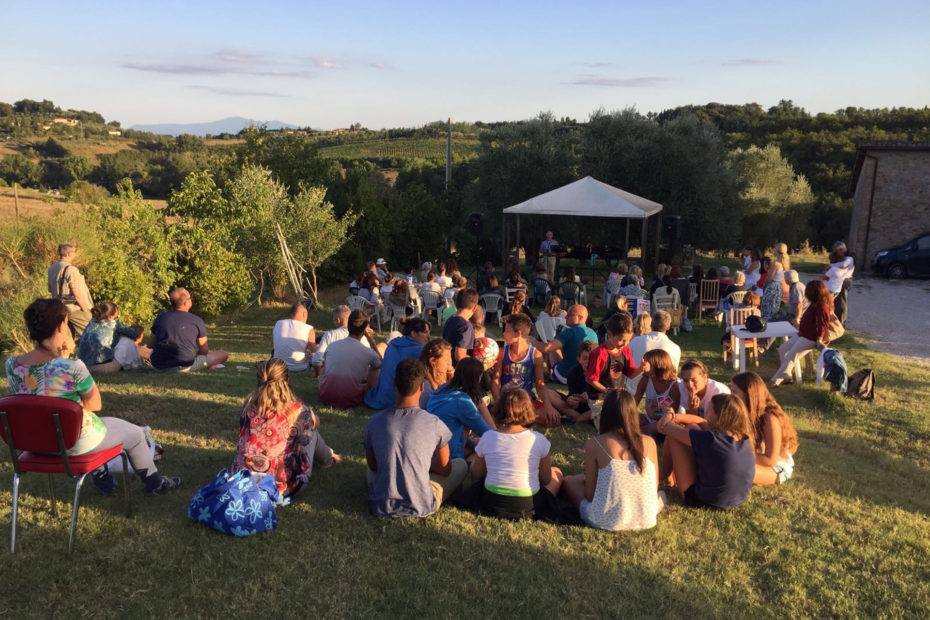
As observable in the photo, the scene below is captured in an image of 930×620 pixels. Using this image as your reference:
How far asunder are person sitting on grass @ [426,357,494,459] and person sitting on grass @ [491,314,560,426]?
123 centimetres

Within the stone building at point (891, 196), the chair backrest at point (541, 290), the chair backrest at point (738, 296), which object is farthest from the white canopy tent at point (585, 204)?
the stone building at point (891, 196)

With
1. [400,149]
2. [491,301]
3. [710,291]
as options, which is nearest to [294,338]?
[491,301]

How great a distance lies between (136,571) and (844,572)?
150 inches

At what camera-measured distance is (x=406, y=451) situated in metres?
3.64

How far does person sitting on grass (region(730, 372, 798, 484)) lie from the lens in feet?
13.6

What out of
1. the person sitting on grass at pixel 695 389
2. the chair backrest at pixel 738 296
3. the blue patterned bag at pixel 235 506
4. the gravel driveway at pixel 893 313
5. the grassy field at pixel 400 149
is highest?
the grassy field at pixel 400 149

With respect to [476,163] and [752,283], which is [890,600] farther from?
[476,163]

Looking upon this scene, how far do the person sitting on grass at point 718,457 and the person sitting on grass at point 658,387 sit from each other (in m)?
0.70

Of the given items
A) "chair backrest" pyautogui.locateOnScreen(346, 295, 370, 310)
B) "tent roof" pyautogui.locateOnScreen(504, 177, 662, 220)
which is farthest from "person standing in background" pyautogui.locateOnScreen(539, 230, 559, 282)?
"chair backrest" pyautogui.locateOnScreen(346, 295, 370, 310)

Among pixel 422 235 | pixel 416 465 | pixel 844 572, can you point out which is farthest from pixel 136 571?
pixel 422 235

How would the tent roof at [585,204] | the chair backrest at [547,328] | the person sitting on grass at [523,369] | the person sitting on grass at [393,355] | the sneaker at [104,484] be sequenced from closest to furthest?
the sneaker at [104,484], the person sitting on grass at [393,355], the person sitting on grass at [523,369], the chair backrest at [547,328], the tent roof at [585,204]

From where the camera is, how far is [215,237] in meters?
12.2

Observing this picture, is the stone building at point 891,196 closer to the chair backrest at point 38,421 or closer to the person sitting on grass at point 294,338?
the person sitting on grass at point 294,338

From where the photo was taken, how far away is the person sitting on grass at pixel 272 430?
3.78 metres
